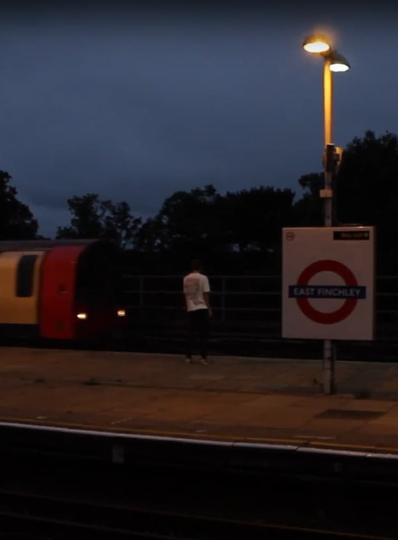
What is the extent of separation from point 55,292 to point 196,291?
501 cm

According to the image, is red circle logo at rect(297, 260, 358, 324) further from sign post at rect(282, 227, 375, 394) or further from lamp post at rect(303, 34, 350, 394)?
lamp post at rect(303, 34, 350, 394)

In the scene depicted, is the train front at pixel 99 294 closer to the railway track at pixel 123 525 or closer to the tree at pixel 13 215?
the railway track at pixel 123 525

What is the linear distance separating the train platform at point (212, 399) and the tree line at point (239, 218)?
14947 millimetres

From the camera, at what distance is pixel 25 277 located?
2142 centimetres

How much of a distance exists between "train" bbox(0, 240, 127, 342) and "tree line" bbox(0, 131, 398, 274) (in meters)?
11.7

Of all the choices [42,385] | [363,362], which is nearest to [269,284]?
[363,362]

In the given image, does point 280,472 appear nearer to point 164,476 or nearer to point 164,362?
point 164,476

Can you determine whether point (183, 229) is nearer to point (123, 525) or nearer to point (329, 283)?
point (329, 283)

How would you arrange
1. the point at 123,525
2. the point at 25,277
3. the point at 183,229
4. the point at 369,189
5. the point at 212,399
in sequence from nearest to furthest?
the point at 123,525 → the point at 212,399 → the point at 25,277 → the point at 369,189 → the point at 183,229

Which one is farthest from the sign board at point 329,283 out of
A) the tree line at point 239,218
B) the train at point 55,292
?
the tree line at point 239,218

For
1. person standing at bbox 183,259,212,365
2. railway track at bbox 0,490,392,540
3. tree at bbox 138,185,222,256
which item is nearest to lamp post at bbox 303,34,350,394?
person standing at bbox 183,259,212,365

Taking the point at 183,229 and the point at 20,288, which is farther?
the point at 183,229

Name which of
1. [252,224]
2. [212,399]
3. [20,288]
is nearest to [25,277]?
[20,288]

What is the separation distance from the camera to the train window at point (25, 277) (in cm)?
2139
